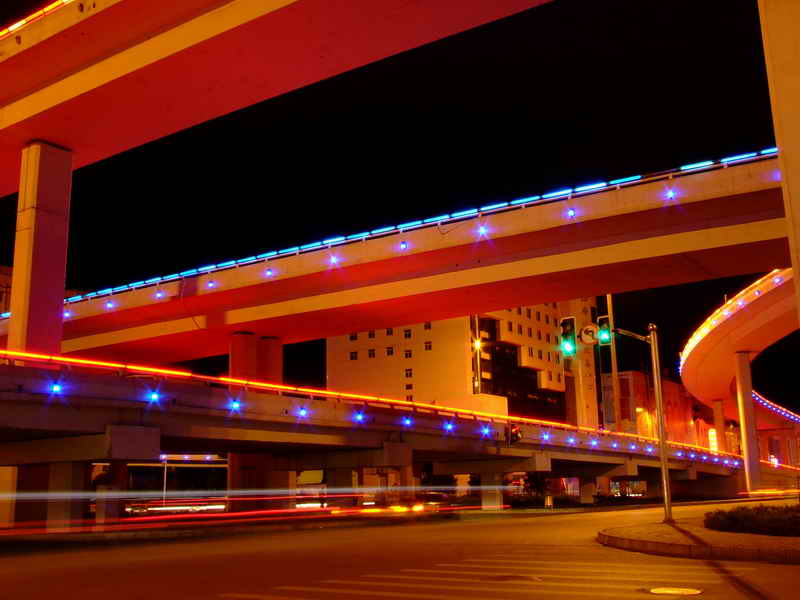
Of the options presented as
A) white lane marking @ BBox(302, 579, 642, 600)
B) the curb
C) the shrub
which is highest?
the shrub

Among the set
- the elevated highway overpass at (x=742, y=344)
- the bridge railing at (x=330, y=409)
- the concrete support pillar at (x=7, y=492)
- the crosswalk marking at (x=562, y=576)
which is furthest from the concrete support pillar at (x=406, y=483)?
the elevated highway overpass at (x=742, y=344)

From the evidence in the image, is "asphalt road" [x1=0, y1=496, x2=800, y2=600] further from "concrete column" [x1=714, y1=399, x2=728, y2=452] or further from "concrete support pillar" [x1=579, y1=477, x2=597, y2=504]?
"concrete column" [x1=714, y1=399, x2=728, y2=452]

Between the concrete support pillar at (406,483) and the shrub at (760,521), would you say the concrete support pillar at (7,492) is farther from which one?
the shrub at (760,521)

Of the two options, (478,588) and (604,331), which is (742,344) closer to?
(604,331)

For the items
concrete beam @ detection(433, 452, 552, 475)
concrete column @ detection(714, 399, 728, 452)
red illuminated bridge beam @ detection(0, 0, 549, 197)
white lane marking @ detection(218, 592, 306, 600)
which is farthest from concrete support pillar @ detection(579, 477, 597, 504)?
white lane marking @ detection(218, 592, 306, 600)

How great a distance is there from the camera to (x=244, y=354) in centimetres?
4631

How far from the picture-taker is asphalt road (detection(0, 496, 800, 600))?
11.2 m

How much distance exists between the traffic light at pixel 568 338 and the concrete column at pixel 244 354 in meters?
28.0

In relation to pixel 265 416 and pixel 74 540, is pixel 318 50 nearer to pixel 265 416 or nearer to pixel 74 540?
pixel 265 416

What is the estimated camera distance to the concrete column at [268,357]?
1858 inches

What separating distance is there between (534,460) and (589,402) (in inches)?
3009

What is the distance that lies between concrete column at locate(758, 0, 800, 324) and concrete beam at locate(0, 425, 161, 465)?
18652 millimetres

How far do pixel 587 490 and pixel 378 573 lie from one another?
1916 inches

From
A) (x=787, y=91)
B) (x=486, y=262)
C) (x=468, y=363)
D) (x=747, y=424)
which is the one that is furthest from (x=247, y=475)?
(x=468, y=363)
